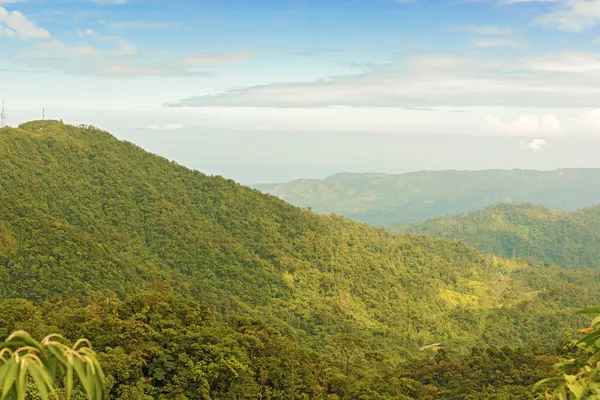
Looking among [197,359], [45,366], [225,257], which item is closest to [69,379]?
[45,366]

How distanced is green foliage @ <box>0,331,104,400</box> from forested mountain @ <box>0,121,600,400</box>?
20879 millimetres

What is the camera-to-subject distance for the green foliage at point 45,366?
2.65 m

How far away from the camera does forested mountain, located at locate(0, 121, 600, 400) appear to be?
26906mm

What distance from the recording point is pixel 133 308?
29953 mm

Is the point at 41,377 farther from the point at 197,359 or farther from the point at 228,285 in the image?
the point at 228,285

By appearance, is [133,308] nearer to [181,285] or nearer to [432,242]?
[181,285]

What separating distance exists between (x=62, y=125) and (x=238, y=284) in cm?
4771

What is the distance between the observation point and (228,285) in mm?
73875

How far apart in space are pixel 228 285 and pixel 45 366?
7234cm

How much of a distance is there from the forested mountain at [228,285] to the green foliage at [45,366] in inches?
822

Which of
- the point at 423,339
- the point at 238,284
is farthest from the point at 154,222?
the point at 423,339

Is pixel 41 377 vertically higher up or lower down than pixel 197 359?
higher up

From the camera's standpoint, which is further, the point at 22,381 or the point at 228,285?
the point at 228,285

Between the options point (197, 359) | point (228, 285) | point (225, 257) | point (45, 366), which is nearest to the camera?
point (45, 366)
